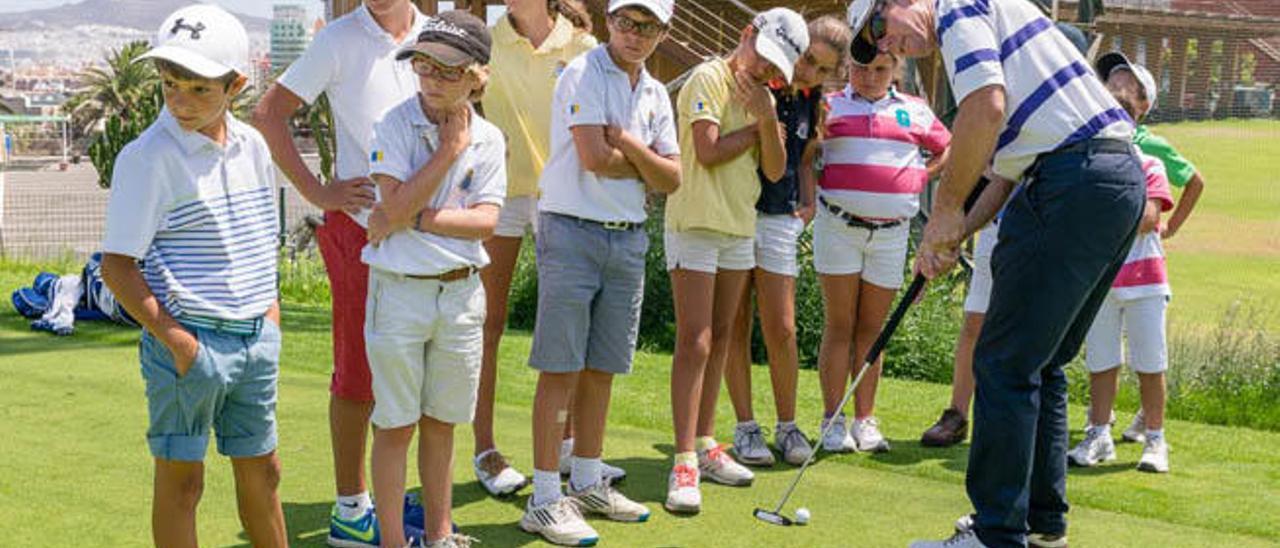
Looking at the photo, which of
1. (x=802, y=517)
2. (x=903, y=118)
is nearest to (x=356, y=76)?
(x=802, y=517)

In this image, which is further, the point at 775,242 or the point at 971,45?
the point at 775,242

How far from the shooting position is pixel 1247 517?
5.26 m

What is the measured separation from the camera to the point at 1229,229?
53.1 feet

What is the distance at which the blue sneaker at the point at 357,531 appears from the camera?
4.52 metres

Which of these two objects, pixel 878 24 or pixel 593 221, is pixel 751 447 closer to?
pixel 593 221

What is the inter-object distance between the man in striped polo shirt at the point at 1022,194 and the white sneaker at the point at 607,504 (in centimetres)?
111

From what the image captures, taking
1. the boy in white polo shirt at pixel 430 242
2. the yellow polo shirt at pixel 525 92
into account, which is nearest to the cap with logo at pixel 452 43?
the boy in white polo shirt at pixel 430 242

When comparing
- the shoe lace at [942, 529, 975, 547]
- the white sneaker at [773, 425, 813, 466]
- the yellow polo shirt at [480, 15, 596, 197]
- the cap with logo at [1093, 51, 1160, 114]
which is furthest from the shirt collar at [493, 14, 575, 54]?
the cap with logo at [1093, 51, 1160, 114]

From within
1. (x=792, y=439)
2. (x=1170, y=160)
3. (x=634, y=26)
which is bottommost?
(x=792, y=439)

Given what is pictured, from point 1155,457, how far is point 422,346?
3.28 meters

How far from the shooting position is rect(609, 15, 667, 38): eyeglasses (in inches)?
185

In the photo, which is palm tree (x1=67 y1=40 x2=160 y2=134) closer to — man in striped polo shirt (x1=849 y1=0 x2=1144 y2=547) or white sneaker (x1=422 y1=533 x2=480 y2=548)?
white sneaker (x1=422 y1=533 x2=480 y2=548)

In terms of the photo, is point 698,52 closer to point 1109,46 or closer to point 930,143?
point 1109,46

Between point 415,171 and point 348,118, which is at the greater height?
point 348,118
